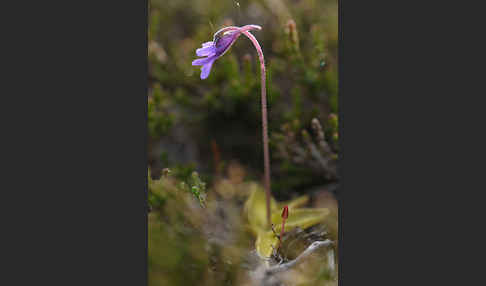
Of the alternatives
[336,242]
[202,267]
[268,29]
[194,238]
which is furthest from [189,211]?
[268,29]

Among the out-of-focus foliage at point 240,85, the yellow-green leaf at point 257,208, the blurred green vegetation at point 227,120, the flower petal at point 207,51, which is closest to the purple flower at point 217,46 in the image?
the flower petal at point 207,51

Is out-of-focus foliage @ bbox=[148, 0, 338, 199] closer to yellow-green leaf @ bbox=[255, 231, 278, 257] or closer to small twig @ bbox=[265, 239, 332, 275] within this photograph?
yellow-green leaf @ bbox=[255, 231, 278, 257]

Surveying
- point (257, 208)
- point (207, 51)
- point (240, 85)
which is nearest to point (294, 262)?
point (257, 208)

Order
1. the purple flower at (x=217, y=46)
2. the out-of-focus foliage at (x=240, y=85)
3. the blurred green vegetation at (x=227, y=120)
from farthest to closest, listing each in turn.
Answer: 1. the out-of-focus foliage at (x=240, y=85)
2. the blurred green vegetation at (x=227, y=120)
3. the purple flower at (x=217, y=46)

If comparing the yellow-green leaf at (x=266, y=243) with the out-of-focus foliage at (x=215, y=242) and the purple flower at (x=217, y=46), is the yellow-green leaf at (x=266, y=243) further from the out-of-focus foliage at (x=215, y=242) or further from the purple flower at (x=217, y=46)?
the purple flower at (x=217, y=46)

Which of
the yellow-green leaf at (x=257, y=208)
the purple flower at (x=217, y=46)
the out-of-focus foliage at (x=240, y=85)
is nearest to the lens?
the purple flower at (x=217, y=46)

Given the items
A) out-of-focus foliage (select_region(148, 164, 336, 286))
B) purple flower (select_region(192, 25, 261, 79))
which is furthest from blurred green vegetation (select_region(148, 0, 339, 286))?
purple flower (select_region(192, 25, 261, 79))

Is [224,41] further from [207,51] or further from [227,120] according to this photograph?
[227,120]

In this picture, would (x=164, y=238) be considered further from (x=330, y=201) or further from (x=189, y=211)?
(x=330, y=201)
